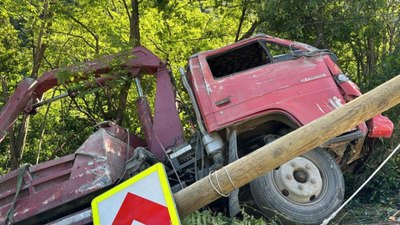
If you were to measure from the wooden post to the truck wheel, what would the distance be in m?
2.76

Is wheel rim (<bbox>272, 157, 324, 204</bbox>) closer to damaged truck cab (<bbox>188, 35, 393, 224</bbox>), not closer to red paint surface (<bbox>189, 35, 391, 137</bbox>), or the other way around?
damaged truck cab (<bbox>188, 35, 393, 224</bbox>)

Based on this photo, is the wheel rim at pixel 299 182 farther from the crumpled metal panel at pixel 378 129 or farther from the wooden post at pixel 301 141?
the wooden post at pixel 301 141

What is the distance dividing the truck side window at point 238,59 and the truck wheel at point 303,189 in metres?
1.60

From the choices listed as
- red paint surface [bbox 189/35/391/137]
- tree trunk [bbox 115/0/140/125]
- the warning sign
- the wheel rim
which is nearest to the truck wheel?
the wheel rim

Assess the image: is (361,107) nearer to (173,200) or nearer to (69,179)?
(173,200)

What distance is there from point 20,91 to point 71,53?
12.9 feet

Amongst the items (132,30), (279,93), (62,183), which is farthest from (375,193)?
(132,30)

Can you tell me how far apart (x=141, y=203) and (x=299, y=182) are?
3.31 meters

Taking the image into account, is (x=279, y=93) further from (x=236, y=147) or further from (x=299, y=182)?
(x=299, y=182)

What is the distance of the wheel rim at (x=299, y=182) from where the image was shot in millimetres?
5191

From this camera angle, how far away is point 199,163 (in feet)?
19.2

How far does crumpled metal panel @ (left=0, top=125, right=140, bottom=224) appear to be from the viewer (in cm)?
541

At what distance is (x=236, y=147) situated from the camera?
546 centimetres

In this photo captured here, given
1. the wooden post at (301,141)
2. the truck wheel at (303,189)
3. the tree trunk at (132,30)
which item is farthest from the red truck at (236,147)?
the tree trunk at (132,30)
